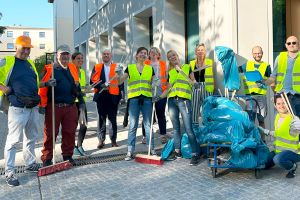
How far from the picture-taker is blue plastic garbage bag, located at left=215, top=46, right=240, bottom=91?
650cm

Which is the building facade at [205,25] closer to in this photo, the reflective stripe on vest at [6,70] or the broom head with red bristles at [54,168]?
the broom head with red bristles at [54,168]

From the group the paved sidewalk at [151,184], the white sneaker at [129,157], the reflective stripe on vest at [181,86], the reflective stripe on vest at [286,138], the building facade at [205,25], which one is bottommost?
the paved sidewalk at [151,184]

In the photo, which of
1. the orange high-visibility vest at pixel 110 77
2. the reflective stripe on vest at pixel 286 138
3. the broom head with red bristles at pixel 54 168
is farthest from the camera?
the orange high-visibility vest at pixel 110 77

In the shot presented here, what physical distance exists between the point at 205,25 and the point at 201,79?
1.53m

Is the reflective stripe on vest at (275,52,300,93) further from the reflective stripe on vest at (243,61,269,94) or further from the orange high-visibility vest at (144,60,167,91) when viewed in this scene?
the orange high-visibility vest at (144,60,167,91)

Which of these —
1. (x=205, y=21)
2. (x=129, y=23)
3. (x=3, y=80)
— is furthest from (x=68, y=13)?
(x=3, y=80)

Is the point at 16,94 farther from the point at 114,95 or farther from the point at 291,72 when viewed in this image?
the point at 291,72

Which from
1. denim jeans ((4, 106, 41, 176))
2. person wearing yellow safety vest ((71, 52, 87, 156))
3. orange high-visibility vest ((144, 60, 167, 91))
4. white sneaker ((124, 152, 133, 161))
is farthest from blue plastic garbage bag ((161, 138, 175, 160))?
denim jeans ((4, 106, 41, 176))

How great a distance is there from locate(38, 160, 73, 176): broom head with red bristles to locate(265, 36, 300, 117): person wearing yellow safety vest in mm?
3430

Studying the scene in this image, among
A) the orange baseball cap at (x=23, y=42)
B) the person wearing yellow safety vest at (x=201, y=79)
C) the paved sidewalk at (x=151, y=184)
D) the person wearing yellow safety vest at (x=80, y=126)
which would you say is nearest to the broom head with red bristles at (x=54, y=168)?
the paved sidewalk at (x=151, y=184)

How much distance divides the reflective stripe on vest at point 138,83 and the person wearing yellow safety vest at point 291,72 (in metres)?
2.02

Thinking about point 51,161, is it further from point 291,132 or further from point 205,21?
point 205,21

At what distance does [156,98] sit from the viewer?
6133mm

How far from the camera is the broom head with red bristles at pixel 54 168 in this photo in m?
5.24
